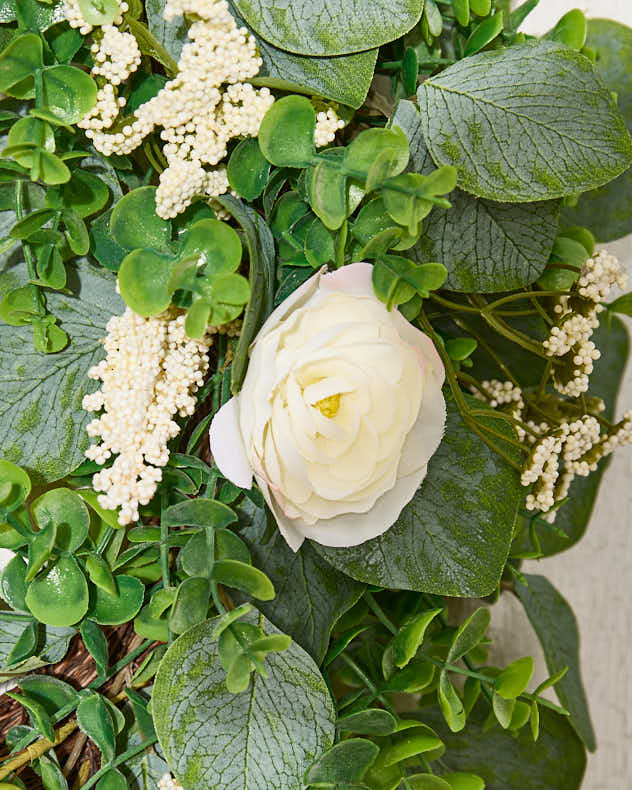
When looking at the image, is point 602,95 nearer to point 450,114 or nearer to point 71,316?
point 450,114

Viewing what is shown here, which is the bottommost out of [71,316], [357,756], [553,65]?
[357,756]

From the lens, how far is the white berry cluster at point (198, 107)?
273 mm

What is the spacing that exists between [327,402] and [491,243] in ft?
0.34

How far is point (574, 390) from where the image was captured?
35 cm

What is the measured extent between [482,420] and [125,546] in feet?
0.53

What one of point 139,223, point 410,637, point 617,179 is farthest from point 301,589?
point 617,179

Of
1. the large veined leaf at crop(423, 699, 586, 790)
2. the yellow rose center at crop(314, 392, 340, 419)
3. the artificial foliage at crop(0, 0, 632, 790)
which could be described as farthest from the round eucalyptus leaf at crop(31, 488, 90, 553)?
the large veined leaf at crop(423, 699, 586, 790)

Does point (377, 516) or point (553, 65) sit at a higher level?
point (553, 65)

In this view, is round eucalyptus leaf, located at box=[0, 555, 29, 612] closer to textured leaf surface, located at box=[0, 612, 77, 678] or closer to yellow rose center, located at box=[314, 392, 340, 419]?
textured leaf surface, located at box=[0, 612, 77, 678]

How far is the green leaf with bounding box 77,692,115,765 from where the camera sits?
1.03 ft

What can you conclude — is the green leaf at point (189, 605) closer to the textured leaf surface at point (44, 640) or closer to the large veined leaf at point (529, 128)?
the textured leaf surface at point (44, 640)

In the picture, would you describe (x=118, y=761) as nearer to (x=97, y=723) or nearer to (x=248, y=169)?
(x=97, y=723)

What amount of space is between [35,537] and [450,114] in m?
0.22

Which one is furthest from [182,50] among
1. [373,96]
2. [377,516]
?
[377,516]
